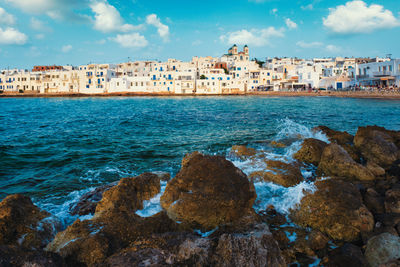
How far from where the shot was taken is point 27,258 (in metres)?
3.40

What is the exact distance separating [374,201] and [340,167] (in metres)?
1.95

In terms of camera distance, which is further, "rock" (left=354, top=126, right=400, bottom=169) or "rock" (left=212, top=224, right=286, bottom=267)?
"rock" (left=354, top=126, right=400, bottom=169)

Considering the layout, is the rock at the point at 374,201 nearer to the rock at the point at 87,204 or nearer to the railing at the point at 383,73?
the rock at the point at 87,204

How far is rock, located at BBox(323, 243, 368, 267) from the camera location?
415 cm

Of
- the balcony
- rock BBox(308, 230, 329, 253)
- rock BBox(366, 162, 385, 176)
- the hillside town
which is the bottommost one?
rock BBox(308, 230, 329, 253)

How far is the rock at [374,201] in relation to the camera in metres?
5.99

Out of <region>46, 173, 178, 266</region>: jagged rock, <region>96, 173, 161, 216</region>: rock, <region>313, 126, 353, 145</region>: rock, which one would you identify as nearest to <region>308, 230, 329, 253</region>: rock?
<region>46, 173, 178, 266</region>: jagged rock

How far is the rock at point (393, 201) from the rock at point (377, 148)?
3.42 meters

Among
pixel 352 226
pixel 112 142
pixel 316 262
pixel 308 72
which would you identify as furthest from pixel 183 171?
pixel 308 72

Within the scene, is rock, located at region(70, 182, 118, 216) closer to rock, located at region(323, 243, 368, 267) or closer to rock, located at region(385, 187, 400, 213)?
rock, located at region(323, 243, 368, 267)

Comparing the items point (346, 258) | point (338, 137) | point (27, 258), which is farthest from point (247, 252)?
point (338, 137)

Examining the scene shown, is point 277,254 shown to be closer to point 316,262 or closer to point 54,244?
point 316,262

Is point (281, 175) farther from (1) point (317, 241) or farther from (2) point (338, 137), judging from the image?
(2) point (338, 137)

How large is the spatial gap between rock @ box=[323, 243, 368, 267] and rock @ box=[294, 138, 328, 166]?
5.57m
